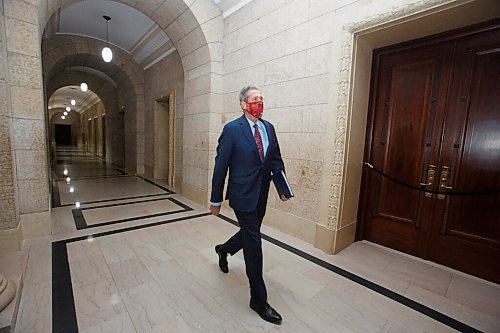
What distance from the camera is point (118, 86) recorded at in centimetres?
874

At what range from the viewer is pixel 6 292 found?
1.56m

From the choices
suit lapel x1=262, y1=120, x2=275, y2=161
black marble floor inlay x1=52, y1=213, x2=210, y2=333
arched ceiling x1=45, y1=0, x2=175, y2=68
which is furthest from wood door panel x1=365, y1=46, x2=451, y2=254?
arched ceiling x1=45, y1=0, x2=175, y2=68

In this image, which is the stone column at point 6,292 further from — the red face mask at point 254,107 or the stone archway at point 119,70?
the stone archway at point 119,70

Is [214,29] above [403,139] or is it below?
above

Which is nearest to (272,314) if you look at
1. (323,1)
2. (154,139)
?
(323,1)

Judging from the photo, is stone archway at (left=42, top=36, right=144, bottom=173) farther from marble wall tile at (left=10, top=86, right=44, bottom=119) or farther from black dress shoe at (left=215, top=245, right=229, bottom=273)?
black dress shoe at (left=215, top=245, right=229, bottom=273)

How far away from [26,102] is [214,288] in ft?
9.32

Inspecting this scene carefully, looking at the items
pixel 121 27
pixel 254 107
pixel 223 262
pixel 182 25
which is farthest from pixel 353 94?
pixel 121 27

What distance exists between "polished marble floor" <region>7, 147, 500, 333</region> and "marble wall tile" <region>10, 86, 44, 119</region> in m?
1.42

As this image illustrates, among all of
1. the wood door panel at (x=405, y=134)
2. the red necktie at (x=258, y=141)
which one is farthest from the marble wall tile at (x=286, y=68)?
the red necktie at (x=258, y=141)

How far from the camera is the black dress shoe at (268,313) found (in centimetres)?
162

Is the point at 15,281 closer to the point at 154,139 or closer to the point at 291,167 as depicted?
the point at 291,167

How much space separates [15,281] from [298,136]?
117 inches

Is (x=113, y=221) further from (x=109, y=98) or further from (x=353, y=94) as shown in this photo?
(x=109, y=98)
